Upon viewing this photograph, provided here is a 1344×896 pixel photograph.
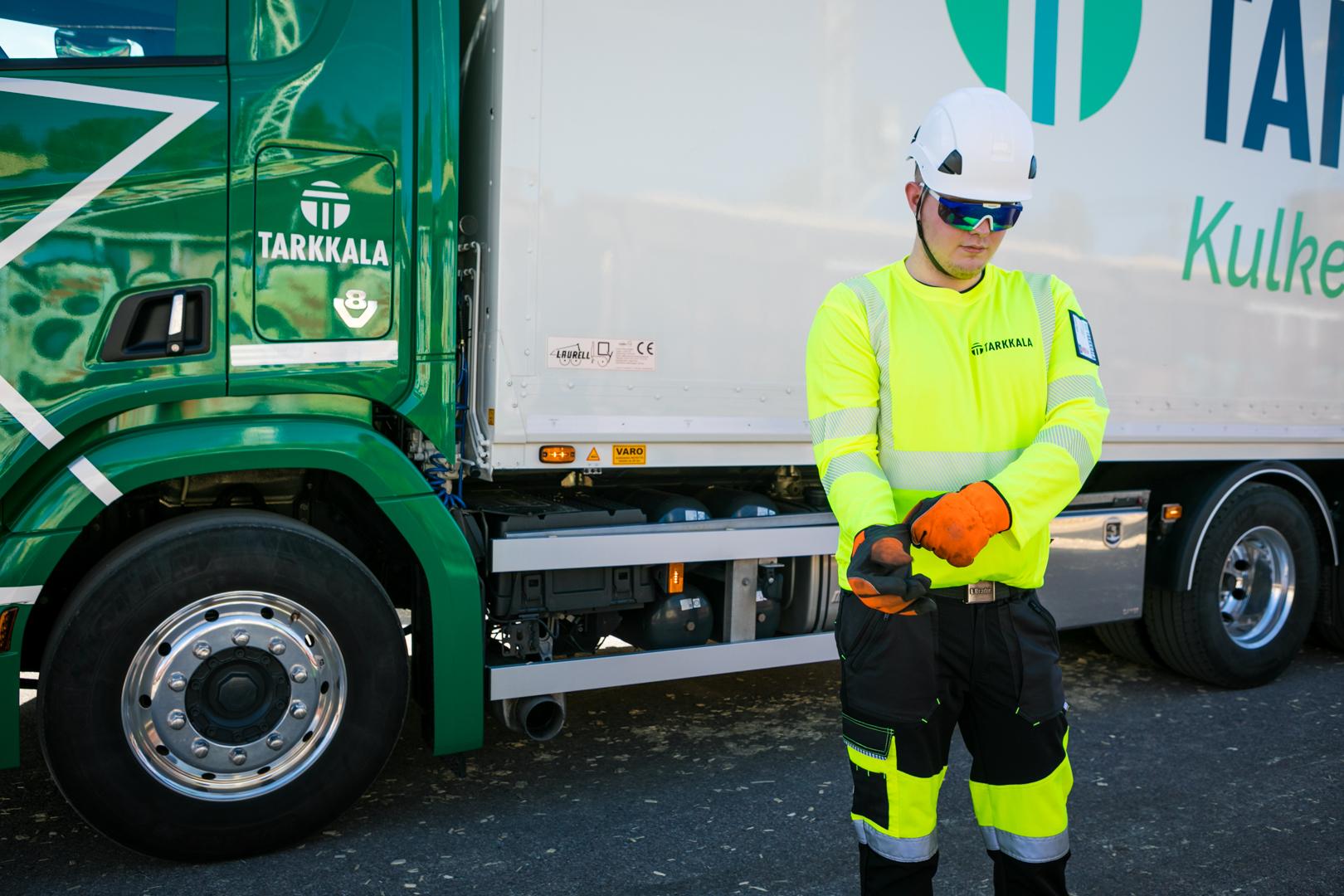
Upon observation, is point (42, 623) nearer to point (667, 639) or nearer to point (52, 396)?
point (52, 396)

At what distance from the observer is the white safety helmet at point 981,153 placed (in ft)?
7.60

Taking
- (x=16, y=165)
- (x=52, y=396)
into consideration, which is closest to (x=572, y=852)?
(x=52, y=396)

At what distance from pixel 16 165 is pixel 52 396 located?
2.03 ft

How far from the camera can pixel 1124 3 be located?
16.0 feet

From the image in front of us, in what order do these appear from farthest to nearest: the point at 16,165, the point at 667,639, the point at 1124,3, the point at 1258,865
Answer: the point at 1124,3
the point at 667,639
the point at 1258,865
the point at 16,165

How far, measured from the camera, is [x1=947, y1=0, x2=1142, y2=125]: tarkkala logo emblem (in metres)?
4.50

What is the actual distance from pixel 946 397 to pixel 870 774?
794 mm

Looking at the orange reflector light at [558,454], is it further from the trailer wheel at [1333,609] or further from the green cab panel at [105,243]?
the trailer wheel at [1333,609]

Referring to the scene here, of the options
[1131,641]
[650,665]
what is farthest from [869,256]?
[1131,641]

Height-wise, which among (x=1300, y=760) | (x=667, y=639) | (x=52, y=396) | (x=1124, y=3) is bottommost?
(x=1300, y=760)

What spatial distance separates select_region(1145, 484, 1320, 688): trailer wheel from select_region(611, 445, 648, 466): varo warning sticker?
3172 mm

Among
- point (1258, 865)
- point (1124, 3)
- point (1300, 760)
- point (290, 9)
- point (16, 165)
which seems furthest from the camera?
point (1124, 3)

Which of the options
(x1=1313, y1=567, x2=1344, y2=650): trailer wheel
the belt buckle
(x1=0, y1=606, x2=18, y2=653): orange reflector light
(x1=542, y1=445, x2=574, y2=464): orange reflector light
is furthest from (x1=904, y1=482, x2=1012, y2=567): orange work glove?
(x1=1313, y1=567, x2=1344, y2=650): trailer wheel

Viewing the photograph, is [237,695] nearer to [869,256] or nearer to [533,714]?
[533,714]
